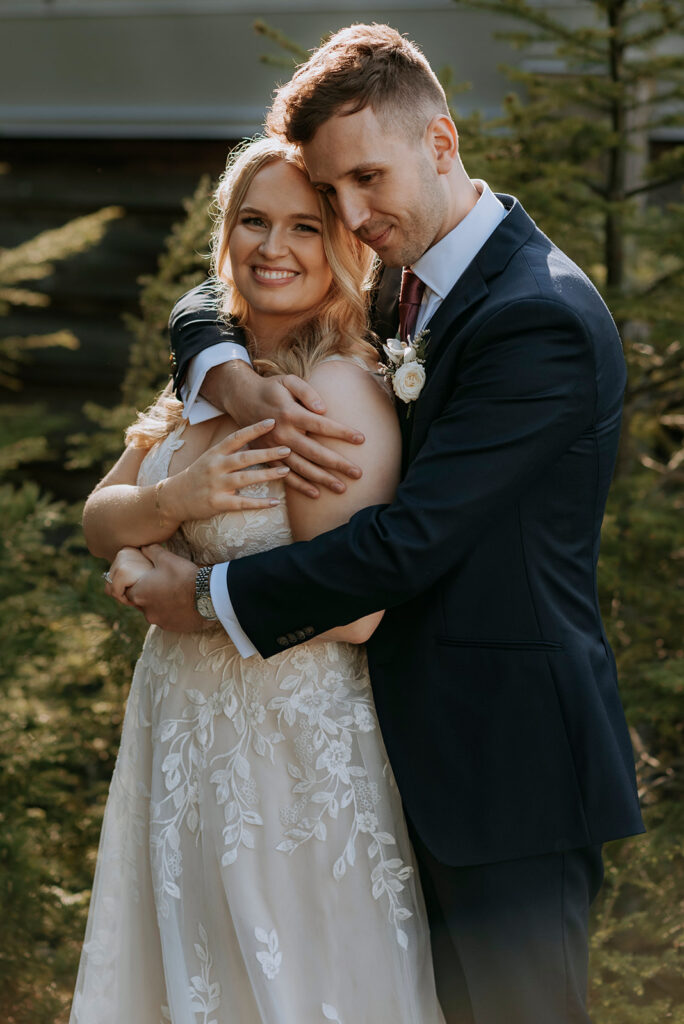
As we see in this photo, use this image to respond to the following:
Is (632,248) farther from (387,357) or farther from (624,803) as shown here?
(624,803)

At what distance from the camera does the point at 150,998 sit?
2.33 metres

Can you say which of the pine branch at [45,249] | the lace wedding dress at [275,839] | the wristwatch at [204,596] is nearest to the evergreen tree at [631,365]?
the lace wedding dress at [275,839]

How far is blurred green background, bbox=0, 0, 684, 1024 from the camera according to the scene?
11.5ft

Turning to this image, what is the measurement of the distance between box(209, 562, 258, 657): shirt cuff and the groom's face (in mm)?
726

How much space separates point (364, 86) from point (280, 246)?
385 millimetres

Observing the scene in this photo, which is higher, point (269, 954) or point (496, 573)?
point (496, 573)

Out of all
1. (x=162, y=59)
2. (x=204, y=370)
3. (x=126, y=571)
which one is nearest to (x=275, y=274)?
(x=204, y=370)

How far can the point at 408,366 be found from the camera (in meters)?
2.01

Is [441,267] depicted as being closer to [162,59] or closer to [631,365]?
[631,365]

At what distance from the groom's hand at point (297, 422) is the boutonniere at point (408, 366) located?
12 cm

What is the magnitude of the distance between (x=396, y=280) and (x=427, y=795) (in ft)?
3.79

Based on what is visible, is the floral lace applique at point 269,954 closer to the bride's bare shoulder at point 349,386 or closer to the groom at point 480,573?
the groom at point 480,573

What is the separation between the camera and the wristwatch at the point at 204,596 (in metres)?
2.02

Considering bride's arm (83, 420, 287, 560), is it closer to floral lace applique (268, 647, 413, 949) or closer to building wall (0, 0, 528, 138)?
floral lace applique (268, 647, 413, 949)
